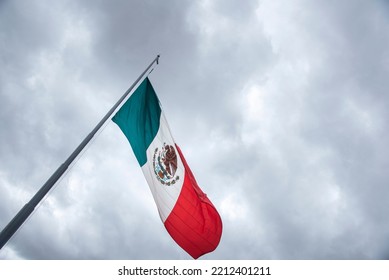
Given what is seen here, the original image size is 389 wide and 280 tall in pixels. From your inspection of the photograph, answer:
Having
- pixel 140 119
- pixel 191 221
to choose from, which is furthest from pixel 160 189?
pixel 140 119

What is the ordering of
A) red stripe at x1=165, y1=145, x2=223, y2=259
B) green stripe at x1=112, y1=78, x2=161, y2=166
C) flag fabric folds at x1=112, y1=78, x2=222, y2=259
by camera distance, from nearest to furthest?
green stripe at x1=112, y1=78, x2=161, y2=166, flag fabric folds at x1=112, y1=78, x2=222, y2=259, red stripe at x1=165, y1=145, x2=223, y2=259

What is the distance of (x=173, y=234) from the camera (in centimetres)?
813

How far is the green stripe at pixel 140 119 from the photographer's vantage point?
25.3 ft

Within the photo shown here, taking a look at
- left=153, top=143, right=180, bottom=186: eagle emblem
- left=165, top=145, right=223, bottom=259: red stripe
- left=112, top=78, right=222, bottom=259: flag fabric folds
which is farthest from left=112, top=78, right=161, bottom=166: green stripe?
left=165, top=145, right=223, bottom=259: red stripe

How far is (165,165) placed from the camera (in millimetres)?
8195

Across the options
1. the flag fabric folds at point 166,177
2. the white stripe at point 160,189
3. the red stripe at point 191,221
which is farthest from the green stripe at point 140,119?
the red stripe at point 191,221

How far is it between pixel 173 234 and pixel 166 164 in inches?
84.2

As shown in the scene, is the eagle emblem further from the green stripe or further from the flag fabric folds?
the green stripe

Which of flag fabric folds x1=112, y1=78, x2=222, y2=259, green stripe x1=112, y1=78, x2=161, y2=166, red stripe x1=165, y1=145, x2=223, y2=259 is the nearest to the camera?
green stripe x1=112, y1=78, x2=161, y2=166

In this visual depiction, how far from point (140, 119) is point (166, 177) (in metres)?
1.94

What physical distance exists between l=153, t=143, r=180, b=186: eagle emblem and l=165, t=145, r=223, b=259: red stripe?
1.49 feet

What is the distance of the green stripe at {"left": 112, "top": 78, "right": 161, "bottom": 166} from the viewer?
25.3 feet
